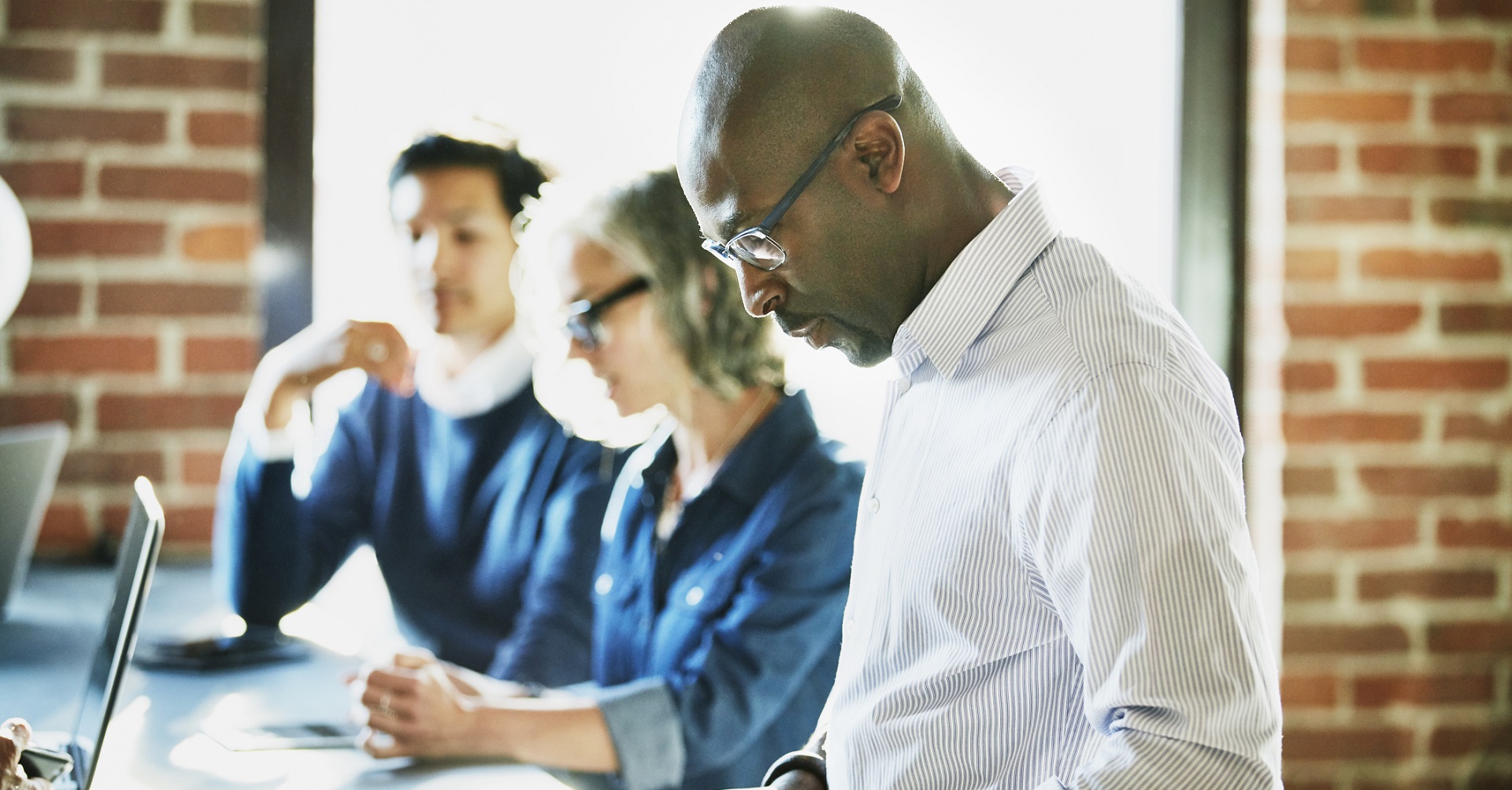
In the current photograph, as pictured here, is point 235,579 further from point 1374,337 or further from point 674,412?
point 1374,337

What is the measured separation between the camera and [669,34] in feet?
7.61

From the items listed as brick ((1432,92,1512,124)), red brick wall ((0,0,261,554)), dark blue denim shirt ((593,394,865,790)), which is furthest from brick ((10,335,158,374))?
brick ((1432,92,1512,124))

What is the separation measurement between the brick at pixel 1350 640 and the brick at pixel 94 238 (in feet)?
7.37

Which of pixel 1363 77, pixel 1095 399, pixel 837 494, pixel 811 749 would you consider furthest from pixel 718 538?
pixel 1363 77

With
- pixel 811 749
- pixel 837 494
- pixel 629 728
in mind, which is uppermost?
pixel 837 494

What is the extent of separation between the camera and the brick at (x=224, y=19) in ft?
7.11

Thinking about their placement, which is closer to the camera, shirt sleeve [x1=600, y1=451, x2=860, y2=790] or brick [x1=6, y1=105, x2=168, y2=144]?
shirt sleeve [x1=600, y1=451, x2=860, y2=790]

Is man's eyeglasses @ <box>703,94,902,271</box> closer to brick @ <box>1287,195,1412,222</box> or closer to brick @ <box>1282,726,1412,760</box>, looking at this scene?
brick @ <box>1287,195,1412,222</box>

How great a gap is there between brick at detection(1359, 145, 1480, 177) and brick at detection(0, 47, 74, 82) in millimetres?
2361

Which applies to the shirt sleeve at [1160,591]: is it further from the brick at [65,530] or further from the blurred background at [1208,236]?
the brick at [65,530]

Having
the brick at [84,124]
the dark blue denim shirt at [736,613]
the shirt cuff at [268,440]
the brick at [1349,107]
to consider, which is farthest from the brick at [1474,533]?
the brick at [84,124]

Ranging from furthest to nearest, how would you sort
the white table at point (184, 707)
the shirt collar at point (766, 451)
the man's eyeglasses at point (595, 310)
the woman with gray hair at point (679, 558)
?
1. the man's eyeglasses at point (595, 310)
2. the shirt collar at point (766, 451)
3. the woman with gray hair at point (679, 558)
4. the white table at point (184, 707)

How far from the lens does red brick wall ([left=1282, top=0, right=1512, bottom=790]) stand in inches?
87.0

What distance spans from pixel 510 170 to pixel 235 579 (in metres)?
0.84
